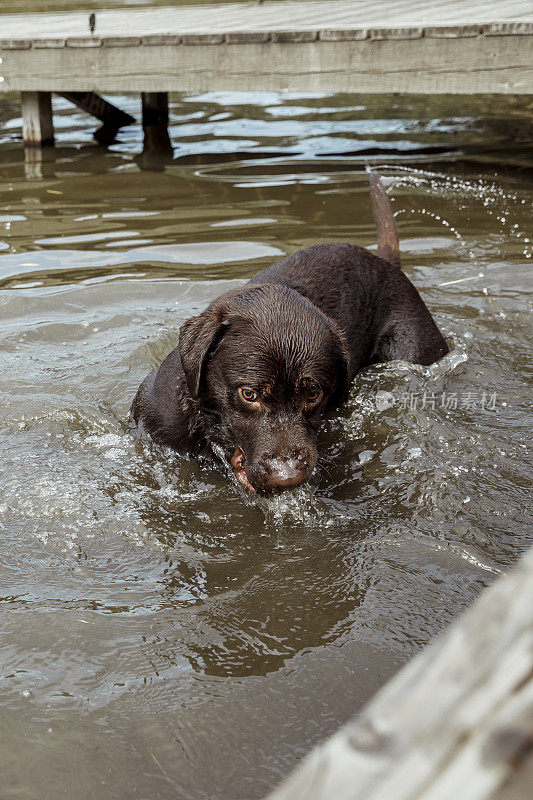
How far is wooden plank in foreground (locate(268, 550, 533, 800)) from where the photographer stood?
86 cm

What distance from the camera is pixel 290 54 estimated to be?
27.2 feet

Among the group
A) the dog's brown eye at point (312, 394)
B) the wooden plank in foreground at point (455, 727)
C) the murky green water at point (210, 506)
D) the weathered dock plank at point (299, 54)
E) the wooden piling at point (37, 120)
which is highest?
the weathered dock plank at point (299, 54)

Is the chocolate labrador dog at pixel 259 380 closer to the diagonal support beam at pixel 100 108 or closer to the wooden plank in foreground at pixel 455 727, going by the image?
the wooden plank in foreground at pixel 455 727

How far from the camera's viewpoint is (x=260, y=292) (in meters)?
4.12

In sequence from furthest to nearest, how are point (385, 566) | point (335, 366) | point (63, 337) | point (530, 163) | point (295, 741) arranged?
1. point (530, 163)
2. point (63, 337)
3. point (335, 366)
4. point (385, 566)
5. point (295, 741)

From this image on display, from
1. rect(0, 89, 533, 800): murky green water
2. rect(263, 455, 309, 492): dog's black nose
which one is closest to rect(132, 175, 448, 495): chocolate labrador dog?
rect(263, 455, 309, 492): dog's black nose

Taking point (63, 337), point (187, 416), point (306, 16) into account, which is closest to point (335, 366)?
point (187, 416)

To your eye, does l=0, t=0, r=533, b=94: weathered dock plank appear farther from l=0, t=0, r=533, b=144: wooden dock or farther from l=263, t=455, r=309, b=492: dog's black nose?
l=263, t=455, r=309, b=492: dog's black nose

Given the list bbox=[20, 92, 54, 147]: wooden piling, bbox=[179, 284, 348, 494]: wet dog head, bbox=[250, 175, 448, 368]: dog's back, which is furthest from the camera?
bbox=[20, 92, 54, 147]: wooden piling

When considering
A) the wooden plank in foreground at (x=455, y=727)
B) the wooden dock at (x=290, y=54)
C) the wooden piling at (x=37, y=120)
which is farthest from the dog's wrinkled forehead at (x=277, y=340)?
the wooden piling at (x=37, y=120)

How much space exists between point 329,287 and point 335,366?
37.8 inches

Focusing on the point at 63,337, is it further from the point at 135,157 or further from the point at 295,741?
the point at 135,157

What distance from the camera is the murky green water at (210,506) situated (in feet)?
8.92

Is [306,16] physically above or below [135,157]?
above
